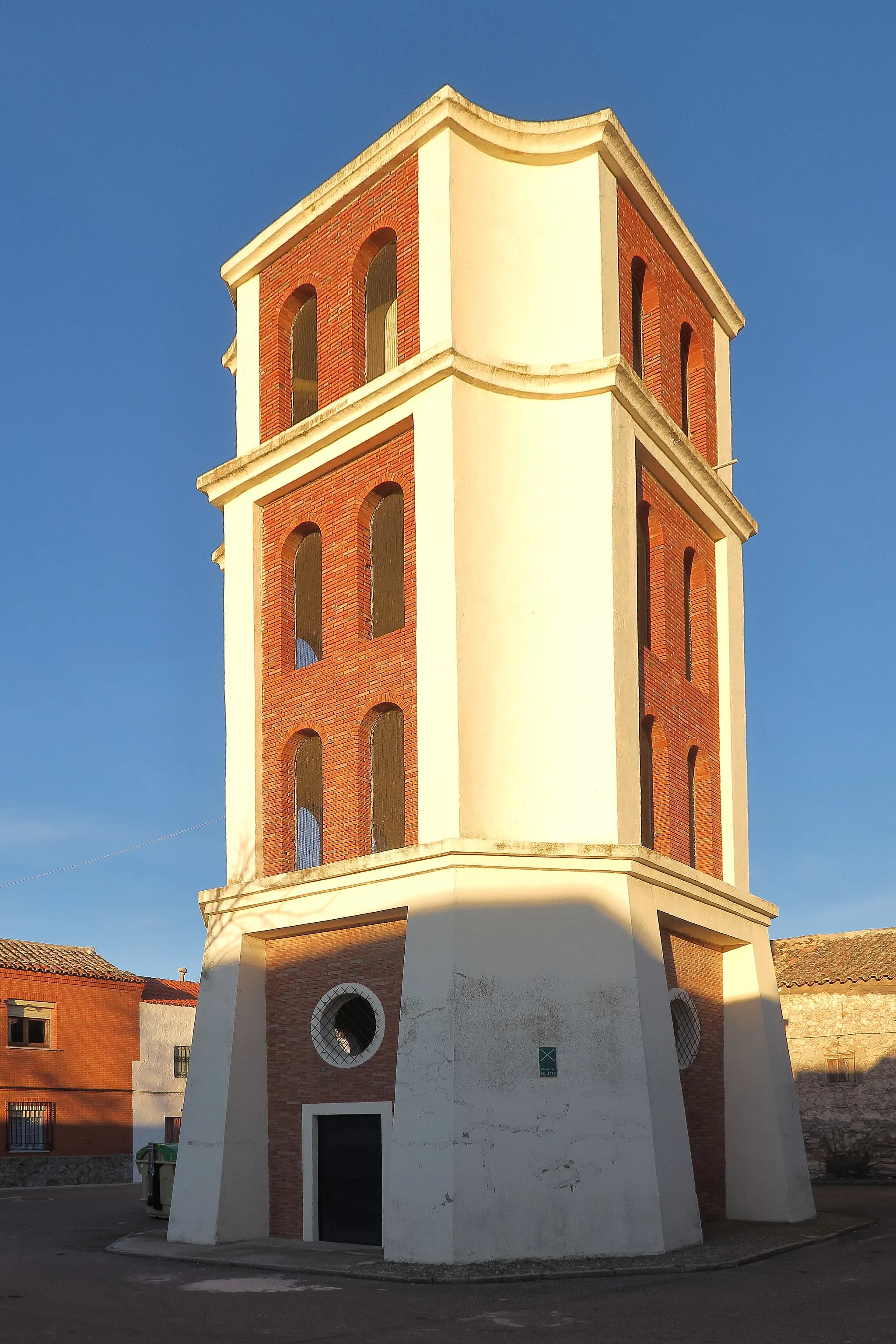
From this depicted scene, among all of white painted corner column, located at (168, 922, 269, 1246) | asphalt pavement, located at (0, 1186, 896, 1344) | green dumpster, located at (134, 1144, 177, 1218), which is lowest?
green dumpster, located at (134, 1144, 177, 1218)

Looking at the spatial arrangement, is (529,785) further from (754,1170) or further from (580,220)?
(580,220)

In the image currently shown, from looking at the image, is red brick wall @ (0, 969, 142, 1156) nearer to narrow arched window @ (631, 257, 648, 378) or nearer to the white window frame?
the white window frame

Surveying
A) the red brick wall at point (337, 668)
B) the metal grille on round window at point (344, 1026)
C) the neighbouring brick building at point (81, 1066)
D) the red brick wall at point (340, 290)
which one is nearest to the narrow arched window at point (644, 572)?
the red brick wall at point (337, 668)

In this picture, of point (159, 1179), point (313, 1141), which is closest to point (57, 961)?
point (159, 1179)

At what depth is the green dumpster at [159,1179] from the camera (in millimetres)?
20250

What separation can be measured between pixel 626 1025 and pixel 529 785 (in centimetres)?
298

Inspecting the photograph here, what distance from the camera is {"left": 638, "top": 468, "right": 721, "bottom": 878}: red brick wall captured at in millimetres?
17469

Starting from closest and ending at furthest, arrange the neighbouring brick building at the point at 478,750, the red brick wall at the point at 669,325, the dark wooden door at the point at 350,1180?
the neighbouring brick building at the point at 478,750 < the dark wooden door at the point at 350,1180 < the red brick wall at the point at 669,325

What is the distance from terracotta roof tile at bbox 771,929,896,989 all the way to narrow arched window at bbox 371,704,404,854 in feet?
46.9

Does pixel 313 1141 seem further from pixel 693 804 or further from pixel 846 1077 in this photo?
pixel 846 1077

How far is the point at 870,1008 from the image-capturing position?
2864 centimetres

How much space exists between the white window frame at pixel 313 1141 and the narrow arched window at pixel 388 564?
5968 millimetres

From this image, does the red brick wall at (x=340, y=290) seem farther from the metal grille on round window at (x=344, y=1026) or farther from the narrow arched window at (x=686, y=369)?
the metal grille on round window at (x=344, y=1026)

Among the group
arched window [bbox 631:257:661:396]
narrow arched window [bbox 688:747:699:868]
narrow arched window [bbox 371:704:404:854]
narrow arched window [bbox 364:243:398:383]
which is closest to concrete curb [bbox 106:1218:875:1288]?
narrow arched window [bbox 371:704:404:854]
